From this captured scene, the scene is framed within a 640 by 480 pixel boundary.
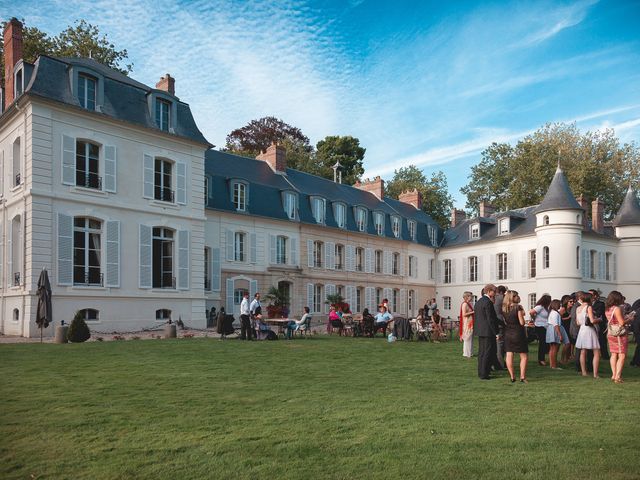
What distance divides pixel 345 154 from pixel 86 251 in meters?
35.3

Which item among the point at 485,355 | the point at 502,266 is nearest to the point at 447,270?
the point at 502,266

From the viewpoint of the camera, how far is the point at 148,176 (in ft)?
65.3

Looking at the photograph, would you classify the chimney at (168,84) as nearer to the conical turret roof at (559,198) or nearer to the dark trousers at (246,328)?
the dark trousers at (246,328)

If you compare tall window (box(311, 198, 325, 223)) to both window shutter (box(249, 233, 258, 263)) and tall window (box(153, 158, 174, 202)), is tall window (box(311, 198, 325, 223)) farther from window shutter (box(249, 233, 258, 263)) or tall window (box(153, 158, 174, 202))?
tall window (box(153, 158, 174, 202))

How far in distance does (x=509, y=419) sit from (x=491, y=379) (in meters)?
3.12

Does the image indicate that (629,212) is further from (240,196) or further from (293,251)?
(240,196)

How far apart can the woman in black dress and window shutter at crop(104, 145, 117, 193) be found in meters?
14.2

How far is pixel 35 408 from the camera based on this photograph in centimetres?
619

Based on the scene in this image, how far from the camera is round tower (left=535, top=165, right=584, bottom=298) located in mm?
30922

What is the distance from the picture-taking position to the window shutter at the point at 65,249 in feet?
56.5

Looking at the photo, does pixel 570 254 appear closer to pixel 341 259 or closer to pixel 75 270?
pixel 341 259

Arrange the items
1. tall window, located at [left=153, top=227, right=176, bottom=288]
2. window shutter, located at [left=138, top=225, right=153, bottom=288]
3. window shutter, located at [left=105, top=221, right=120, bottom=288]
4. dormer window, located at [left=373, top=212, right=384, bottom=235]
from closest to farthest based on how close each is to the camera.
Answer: window shutter, located at [left=105, top=221, right=120, bottom=288] < window shutter, located at [left=138, top=225, right=153, bottom=288] < tall window, located at [left=153, top=227, right=176, bottom=288] < dormer window, located at [left=373, top=212, right=384, bottom=235]

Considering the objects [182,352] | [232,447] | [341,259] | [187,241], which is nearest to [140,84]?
[187,241]

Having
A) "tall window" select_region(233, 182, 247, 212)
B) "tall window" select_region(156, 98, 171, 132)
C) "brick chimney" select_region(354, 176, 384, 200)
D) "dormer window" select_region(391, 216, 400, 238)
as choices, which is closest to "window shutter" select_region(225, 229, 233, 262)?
"tall window" select_region(233, 182, 247, 212)
